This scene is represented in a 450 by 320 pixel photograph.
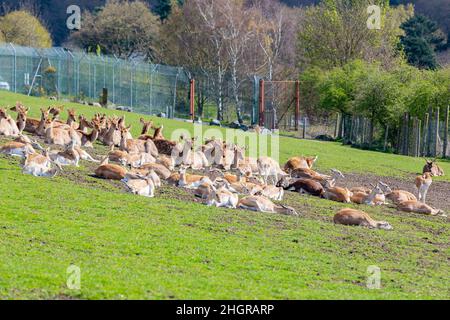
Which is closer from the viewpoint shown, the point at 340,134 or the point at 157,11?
the point at 340,134

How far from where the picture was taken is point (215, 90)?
61.0m

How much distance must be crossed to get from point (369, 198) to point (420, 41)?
204 ft

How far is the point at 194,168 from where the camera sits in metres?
22.6

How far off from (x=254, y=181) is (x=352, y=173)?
8130mm

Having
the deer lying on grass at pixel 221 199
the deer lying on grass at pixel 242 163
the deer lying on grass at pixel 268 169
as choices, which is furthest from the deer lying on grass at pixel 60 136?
the deer lying on grass at pixel 221 199

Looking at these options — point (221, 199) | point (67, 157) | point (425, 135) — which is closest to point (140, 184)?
point (221, 199)

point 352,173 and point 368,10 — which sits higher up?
point 368,10

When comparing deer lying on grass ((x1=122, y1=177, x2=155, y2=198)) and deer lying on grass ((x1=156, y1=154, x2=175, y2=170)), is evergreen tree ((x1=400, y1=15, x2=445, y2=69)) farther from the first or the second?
deer lying on grass ((x1=122, y1=177, x2=155, y2=198))

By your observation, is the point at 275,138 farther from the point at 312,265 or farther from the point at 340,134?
the point at 312,265

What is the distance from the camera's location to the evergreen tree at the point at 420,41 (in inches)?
3098

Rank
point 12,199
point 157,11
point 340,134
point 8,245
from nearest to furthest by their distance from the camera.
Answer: point 8,245
point 12,199
point 340,134
point 157,11

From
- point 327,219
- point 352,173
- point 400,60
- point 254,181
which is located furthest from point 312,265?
point 400,60

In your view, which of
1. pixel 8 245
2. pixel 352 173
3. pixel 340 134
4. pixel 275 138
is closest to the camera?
pixel 8 245

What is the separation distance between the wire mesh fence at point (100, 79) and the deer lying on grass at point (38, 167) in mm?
34833
